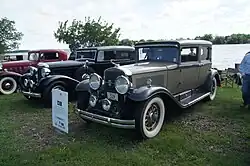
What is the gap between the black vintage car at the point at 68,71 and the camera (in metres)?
7.38

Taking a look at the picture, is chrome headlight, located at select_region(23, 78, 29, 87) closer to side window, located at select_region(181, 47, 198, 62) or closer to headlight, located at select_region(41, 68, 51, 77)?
headlight, located at select_region(41, 68, 51, 77)

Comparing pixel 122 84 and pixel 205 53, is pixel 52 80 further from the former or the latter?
pixel 205 53

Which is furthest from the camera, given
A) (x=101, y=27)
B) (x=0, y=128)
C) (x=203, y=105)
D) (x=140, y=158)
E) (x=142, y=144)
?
(x=101, y=27)

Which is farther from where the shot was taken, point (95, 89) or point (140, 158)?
point (95, 89)

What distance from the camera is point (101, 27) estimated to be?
20797 millimetres

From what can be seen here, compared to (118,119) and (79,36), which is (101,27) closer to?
(79,36)

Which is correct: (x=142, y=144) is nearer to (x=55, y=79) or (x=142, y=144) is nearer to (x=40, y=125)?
(x=40, y=125)

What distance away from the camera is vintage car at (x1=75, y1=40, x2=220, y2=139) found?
15.2 feet

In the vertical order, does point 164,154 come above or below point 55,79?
below

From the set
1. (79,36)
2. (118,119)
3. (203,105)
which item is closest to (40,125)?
(118,119)

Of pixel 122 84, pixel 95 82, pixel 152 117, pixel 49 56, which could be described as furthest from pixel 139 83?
pixel 49 56

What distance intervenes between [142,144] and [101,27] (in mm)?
17172

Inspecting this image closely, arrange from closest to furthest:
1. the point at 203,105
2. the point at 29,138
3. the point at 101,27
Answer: the point at 29,138 < the point at 203,105 < the point at 101,27

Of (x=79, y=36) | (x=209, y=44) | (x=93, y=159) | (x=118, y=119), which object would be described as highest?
(x=79, y=36)
